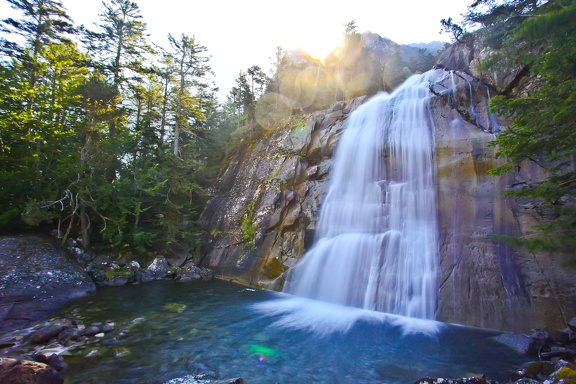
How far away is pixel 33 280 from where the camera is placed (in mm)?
9508

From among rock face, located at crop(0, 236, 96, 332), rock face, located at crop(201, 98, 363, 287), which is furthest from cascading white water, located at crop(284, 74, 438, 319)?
rock face, located at crop(0, 236, 96, 332)

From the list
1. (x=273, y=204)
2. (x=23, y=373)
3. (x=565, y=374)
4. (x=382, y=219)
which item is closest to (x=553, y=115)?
(x=565, y=374)

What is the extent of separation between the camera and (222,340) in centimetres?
707

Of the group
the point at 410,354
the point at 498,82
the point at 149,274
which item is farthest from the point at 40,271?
the point at 498,82

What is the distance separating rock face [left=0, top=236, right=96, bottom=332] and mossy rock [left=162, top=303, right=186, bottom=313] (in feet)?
10.7

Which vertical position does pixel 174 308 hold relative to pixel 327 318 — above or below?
below

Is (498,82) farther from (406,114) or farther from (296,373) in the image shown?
(296,373)

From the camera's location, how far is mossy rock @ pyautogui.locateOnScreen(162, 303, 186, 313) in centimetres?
932

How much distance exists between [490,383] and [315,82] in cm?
2524

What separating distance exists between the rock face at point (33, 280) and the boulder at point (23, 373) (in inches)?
173

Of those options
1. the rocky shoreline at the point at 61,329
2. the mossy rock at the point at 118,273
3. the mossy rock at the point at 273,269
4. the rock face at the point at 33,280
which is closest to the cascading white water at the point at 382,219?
the mossy rock at the point at 273,269

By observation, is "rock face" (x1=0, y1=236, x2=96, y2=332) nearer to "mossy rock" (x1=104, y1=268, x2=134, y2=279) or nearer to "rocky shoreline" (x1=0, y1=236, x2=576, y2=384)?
"rocky shoreline" (x1=0, y1=236, x2=576, y2=384)

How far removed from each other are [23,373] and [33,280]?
7.05m

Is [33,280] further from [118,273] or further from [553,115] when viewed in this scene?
[553,115]
